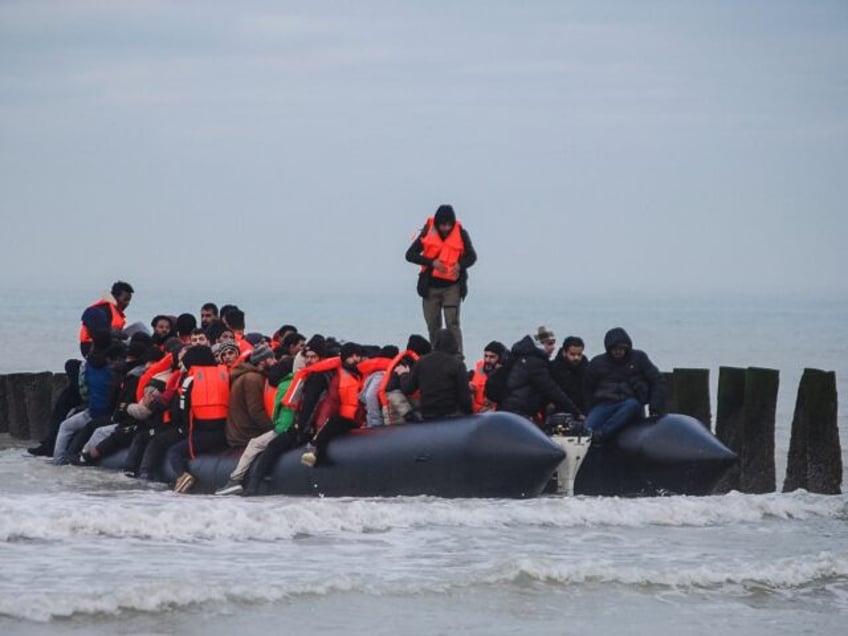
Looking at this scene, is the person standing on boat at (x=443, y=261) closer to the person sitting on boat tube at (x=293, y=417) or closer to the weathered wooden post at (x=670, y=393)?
the person sitting on boat tube at (x=293, y=417)

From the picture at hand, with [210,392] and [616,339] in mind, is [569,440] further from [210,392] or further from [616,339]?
[210,392]

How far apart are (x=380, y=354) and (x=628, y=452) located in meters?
2.65

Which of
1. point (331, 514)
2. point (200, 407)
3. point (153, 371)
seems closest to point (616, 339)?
point (331, 514)

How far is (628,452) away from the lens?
1916 centimetres

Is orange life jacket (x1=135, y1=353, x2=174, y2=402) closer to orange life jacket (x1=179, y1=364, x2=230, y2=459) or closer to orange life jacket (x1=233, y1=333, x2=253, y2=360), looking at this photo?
orange life jacket (x1=233, y1=333, x2=253, y2=360)

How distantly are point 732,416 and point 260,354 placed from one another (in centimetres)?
497

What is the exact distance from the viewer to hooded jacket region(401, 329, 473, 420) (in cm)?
1847

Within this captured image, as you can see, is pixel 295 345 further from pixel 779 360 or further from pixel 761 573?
pixel 779 360

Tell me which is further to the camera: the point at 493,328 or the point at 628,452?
the point at 493,328

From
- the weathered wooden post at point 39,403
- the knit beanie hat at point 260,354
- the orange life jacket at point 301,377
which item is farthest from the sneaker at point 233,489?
the weathered wooden post at point 39,403

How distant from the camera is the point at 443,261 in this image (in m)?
21.2

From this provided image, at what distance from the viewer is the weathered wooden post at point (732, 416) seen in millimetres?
20797

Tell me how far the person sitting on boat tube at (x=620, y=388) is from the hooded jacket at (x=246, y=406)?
3195 millimetres

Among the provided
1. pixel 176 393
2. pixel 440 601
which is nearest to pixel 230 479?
pixel 176 393
